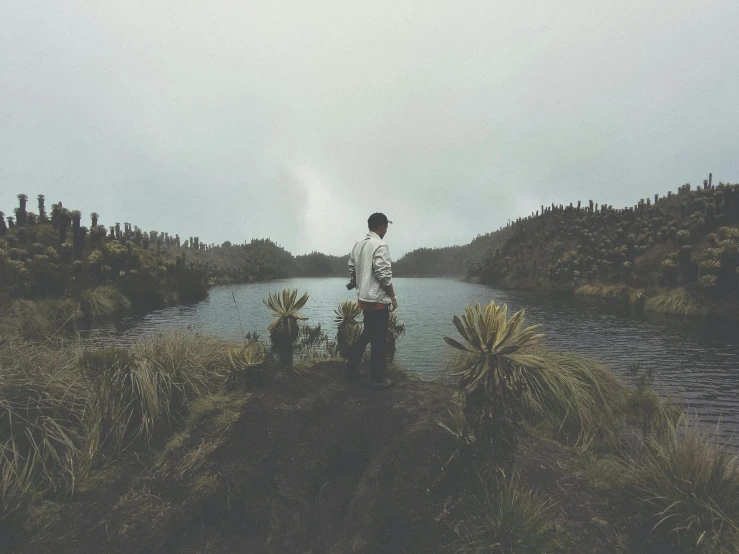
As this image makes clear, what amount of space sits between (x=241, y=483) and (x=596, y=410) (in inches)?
196

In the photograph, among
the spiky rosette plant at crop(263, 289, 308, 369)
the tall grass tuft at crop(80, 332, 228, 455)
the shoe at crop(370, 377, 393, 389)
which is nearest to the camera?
the tall grass tuft at crop(80, 332, 228, 455)

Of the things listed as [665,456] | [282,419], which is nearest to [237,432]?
[282,419]

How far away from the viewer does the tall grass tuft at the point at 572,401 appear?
4.83 meters

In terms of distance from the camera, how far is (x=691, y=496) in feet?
9.13

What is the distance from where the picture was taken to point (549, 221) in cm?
7312

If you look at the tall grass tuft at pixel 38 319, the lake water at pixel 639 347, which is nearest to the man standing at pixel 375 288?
the lake water at pixel 639 347

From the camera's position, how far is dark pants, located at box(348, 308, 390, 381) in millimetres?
5086

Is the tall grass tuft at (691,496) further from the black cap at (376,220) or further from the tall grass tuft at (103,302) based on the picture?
the tall grass tuft at (103,302)

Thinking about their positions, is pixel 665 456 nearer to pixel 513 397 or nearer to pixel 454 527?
pixel 513 397

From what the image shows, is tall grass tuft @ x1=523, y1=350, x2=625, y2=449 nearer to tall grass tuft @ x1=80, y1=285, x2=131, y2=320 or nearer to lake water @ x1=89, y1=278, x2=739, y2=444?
lake water @ x1=89, y1=278, x2=739, y2=444

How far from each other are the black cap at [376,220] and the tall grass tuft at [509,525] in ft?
11.6

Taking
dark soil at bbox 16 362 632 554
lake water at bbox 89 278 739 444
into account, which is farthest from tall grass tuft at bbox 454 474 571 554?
lake water at bbox 89 278 739 444

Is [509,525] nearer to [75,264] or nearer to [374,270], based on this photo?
[374,270]

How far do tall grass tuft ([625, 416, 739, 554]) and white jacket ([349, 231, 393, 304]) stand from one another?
3253mm
